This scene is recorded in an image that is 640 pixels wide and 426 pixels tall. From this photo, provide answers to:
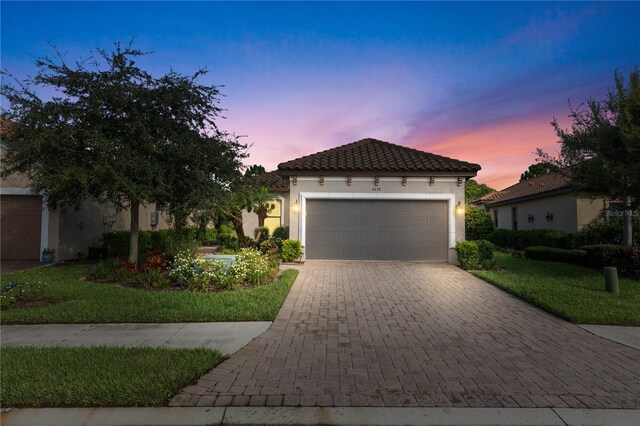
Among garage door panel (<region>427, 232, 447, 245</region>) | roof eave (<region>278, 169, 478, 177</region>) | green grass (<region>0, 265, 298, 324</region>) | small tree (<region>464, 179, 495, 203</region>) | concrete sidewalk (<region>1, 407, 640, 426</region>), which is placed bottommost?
concrete sidewalk (<region>1, 407, 640, 426</region>)

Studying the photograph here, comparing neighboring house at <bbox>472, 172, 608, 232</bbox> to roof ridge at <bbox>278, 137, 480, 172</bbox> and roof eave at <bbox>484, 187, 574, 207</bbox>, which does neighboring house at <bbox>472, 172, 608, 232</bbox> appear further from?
roof ridge at <bbox>278, 137, 480, 172</bbox>

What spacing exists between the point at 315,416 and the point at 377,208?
11856 millimetres

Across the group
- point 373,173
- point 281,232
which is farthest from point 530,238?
point 281,232

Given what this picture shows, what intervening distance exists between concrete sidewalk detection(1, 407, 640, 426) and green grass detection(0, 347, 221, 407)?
12 centimetres

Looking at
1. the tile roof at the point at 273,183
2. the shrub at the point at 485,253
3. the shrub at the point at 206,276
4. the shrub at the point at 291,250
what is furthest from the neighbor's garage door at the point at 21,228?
the shrub at the point at 485,253

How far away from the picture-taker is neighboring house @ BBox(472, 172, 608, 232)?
16531 mm

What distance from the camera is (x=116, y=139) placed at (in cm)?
948

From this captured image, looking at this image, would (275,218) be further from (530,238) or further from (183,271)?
(530,238)

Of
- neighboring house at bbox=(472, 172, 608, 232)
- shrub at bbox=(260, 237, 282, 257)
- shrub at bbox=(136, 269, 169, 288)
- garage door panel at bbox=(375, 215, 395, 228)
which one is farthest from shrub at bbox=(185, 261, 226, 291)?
neighboring house at bbox=(472, 172, 608, 232)

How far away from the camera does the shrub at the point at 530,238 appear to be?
53.2ft

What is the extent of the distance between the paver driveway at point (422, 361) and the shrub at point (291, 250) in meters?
6.09

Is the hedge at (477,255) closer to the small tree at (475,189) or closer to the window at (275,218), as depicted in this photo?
the window at (275,218)

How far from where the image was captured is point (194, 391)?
3.72 meters

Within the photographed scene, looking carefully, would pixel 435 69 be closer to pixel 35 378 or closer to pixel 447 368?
pixel 447 368
